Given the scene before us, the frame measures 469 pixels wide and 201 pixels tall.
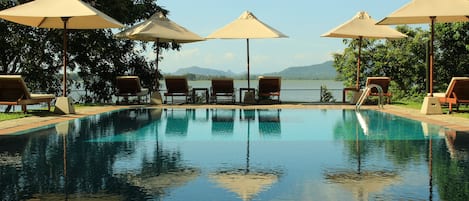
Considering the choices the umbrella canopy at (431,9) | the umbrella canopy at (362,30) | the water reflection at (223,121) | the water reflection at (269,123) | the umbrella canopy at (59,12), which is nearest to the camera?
the water reflection at (269,123)

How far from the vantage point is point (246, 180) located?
204 inches

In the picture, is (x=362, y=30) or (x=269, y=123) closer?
(x=269, y=123)

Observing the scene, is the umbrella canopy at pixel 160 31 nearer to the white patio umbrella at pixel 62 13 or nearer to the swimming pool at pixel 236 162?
the white patio umbrella at pixel 62 13

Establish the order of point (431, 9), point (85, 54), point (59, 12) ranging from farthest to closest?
point (85, 54)
point (59, 12)
point (431, 9)

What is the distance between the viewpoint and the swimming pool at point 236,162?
4.68 m

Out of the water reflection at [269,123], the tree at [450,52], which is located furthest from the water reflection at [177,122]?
the tree at [450,52]

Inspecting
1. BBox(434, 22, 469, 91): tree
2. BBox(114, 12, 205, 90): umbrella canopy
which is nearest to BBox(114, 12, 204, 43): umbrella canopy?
BBox(114, 12, 205, 90): umbrella canopy

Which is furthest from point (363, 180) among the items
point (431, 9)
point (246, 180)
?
point (431, 9)

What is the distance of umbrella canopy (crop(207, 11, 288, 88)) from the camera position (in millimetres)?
15633

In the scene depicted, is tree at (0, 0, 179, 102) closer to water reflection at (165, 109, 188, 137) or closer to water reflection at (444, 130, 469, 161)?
water reflection at (165, 109, 188, 137)

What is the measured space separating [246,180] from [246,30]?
36.2 ft

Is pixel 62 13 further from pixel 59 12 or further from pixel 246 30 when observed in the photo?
pixel 246 30

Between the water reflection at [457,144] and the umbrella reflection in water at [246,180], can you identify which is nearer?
the umbrella reflection in water at [246,180]

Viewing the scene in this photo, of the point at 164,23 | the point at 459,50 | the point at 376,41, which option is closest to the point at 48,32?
the point at 164,23
